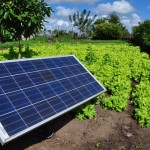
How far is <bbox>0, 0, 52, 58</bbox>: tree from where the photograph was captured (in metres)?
13.8

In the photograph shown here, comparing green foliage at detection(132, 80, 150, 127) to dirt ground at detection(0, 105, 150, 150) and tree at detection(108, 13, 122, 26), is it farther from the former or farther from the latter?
tree at detection(108, 13, 122, 26)

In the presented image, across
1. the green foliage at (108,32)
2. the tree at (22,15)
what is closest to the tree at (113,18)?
the green foliage at (108,32)

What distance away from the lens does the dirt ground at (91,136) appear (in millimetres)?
8062

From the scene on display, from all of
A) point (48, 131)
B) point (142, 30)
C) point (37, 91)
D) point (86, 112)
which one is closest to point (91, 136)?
point (86, 112)

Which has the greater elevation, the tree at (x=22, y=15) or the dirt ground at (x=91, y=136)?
the tree at (x=22, y=15)

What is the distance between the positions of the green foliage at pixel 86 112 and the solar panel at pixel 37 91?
1.91 ft

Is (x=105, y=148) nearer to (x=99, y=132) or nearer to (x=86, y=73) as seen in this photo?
(x=99, y=132)

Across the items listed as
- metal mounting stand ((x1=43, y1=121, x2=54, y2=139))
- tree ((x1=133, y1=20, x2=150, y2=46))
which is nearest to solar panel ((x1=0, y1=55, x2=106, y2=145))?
metal mounting stand ((x1=43, y1=121, x2=54, y2=139))

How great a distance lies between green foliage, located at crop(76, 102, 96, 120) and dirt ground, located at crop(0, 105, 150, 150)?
0.54ft

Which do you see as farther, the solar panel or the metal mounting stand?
the metal mounting stand

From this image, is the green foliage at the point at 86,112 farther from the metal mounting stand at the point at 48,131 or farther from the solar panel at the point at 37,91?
the metal mounting stand at the point at 48,131

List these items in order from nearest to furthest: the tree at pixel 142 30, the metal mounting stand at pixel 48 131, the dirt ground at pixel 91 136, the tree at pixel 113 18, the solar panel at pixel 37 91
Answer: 1. the solar panel at pixel 37 91
2. the dirt ground at pixel 91 136
3. the metal mounting stand at pixel 48 131
4. the tree at pixel 142 30
5. the tree at pixel 113 18

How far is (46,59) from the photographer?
32.3 feet

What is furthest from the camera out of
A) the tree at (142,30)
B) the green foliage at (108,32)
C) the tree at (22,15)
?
the green foliage at (108,32)
